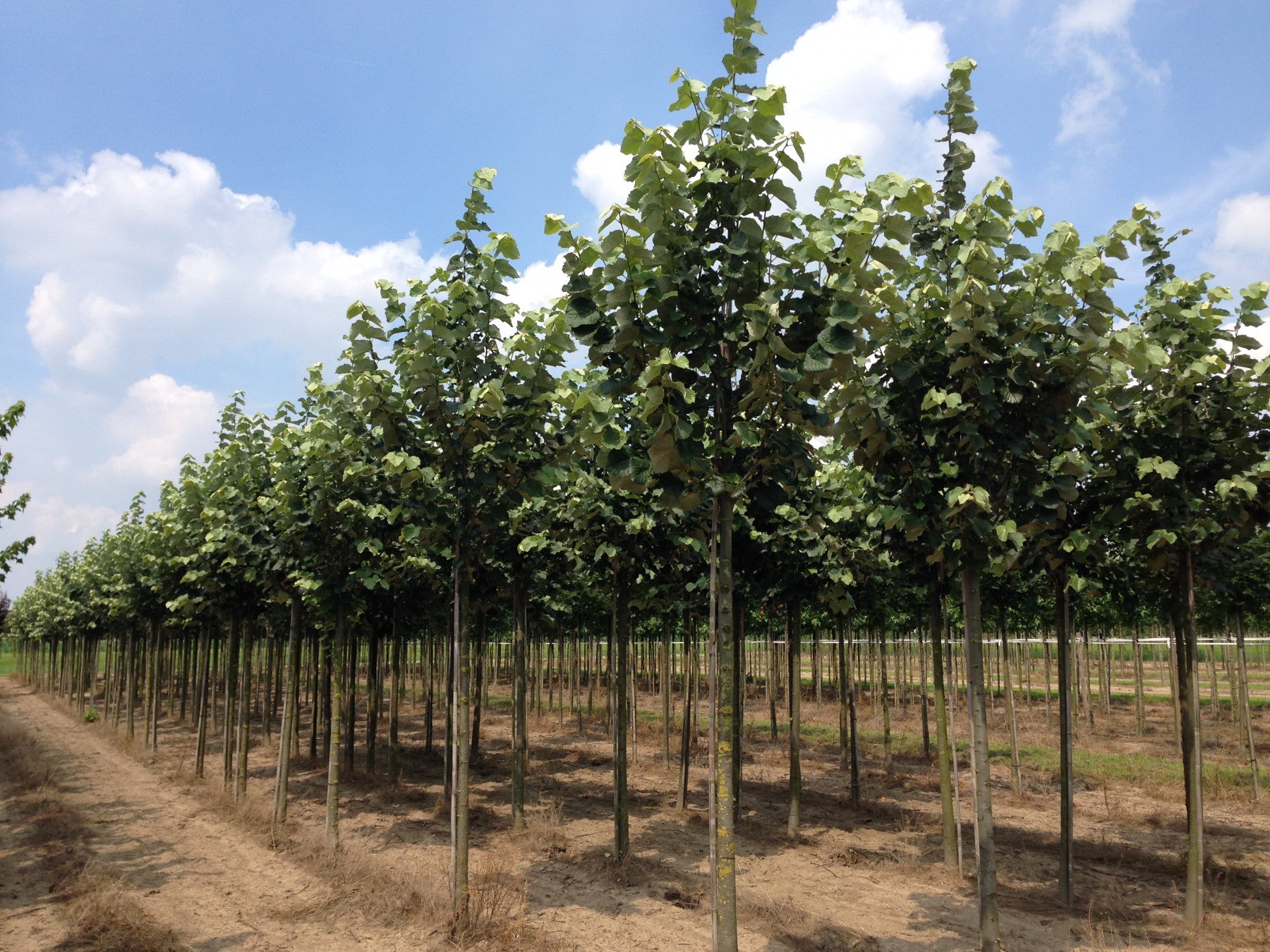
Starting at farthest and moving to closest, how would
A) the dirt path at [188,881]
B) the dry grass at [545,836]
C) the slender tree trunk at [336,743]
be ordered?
the dry grass at [545,836], the slender tree trunk at [336,743], the dirt path at [188,881]

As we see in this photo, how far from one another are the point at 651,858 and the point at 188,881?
5652 millimetres

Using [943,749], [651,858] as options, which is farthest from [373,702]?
[943,749]

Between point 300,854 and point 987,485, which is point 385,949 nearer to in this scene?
point 300,854

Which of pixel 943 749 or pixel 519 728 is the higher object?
pixel 943 749

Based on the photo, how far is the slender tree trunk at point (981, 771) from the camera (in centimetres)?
563

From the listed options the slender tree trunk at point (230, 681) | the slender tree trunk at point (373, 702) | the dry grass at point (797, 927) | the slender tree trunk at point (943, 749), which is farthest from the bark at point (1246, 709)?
the slender tree trunk at point (230, 681)

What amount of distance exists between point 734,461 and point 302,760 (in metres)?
17.6

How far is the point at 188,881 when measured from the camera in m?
9.80

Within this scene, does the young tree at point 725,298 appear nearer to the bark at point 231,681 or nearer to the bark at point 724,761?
the bark at point 724,761

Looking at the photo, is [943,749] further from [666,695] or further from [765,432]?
[666,695]

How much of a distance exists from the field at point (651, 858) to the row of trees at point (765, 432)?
0.77 m

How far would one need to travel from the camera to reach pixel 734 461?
18.0 feet

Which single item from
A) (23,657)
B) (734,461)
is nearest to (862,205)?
(734,461)

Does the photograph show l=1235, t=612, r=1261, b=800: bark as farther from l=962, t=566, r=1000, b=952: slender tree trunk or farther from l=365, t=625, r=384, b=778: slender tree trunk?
l=365, t=625, r=384, b=778: slender tree trunk
